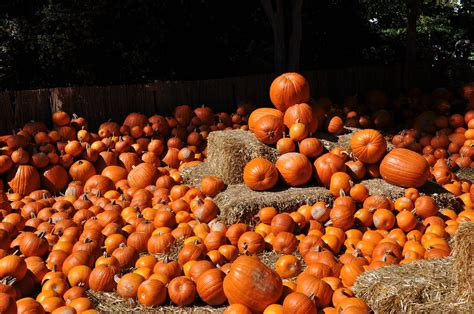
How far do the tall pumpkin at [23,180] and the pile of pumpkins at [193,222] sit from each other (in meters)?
0.01

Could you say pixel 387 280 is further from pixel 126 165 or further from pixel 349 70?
pixel 349 70

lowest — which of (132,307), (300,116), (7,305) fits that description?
(132,307)

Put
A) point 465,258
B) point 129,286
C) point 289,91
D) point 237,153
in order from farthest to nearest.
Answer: point 289,91, point 237,153, point 129,286, point 465,258

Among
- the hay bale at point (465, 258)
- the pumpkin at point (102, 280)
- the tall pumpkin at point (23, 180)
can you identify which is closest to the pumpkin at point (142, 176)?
the tall pumpkin at point (23, 180)

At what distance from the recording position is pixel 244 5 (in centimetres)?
1297

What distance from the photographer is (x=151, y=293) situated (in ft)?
13.1

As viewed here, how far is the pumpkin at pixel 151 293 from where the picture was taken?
4014 millimetres

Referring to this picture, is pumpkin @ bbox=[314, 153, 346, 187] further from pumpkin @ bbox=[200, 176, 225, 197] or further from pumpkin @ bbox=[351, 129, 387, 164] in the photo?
pumpkin @ bbox=[200, 176, 225, 197]

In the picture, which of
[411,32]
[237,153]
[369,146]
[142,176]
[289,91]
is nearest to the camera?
[369,146]

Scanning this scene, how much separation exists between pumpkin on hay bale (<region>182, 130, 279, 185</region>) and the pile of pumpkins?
0.58 feet

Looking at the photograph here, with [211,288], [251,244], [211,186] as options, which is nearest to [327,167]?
[211,186]

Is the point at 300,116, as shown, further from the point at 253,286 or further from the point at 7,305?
the point at 7,305

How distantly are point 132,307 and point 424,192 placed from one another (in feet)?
12.0

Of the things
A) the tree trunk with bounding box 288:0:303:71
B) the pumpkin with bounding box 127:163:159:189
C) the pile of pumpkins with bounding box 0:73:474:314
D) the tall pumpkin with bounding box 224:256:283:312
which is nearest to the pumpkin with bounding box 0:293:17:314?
the pile of pumpkins with bounding box 0:73:474:314
